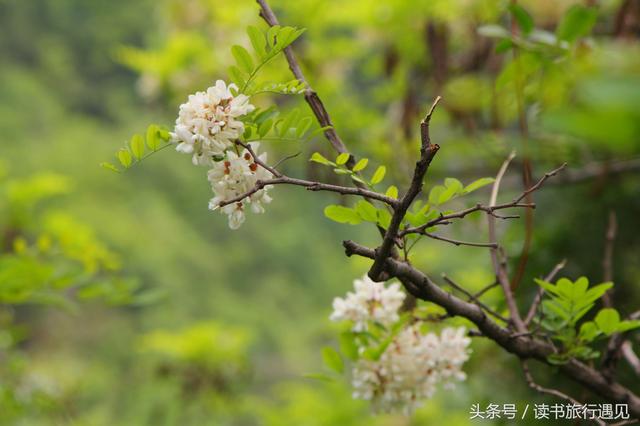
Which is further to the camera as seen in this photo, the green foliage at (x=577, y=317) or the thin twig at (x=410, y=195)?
the green foliage at (x=577, y=317)

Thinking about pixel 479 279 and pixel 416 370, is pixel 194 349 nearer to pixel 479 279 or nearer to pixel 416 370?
pixel 479 279

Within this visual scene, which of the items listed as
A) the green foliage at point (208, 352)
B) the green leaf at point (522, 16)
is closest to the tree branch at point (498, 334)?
the green leaf at point (522, 16)

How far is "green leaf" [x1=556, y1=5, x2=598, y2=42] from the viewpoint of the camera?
0.78 metres

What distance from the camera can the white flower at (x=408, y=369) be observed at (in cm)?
67

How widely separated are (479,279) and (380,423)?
1.18 meters

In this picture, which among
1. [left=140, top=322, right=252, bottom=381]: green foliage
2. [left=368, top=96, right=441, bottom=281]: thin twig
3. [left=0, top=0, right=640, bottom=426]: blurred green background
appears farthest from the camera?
[left=140, top=322, right=252, bottom=381]: green foliage

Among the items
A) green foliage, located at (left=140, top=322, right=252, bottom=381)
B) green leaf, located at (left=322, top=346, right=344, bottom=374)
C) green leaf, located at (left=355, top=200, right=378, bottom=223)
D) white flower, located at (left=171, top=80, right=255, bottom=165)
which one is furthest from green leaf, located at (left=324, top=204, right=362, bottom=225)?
green foliage, located at (left=140, top=322, right=252, bottom=381)

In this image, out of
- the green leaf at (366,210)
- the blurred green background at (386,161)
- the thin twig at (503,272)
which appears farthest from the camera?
the blurred green background at (386,161)

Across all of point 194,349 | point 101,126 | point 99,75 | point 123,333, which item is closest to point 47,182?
point 194,349

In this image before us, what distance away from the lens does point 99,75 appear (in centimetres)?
1062

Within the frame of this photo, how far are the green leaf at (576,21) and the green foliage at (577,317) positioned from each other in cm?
32

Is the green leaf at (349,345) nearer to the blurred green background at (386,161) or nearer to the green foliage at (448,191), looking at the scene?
the green foliage at (448,191)

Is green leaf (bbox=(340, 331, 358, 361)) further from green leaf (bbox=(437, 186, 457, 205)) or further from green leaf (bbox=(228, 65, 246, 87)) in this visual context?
green leaf (bbox=(228, 65, 246, 87))

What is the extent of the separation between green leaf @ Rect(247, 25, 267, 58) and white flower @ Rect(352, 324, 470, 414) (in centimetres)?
31
